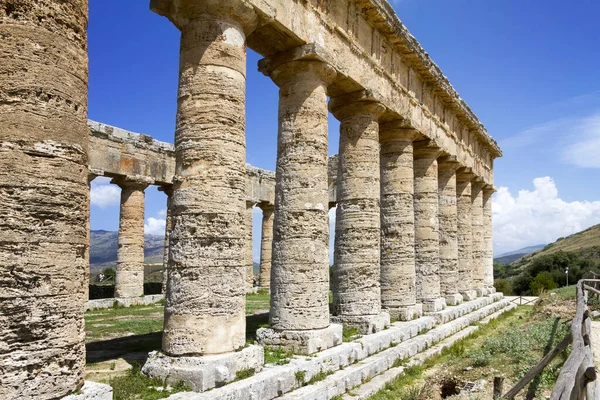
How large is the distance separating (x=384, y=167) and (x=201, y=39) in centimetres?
913

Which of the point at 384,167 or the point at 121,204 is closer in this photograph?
the point at 384,167

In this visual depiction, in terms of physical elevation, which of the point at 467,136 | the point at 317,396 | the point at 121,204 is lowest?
the point at 317,396

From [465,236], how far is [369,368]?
1443 cm

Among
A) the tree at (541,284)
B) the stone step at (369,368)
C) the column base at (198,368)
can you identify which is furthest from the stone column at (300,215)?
the tree at (541,284)

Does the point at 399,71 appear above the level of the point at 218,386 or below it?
above

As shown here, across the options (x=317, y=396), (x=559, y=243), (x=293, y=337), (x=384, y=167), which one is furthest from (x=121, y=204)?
(x=559, y=243)

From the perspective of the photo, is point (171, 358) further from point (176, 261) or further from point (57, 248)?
point (57, 248)

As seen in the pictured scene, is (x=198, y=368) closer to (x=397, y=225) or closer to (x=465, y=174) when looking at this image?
(x=397, y=225)

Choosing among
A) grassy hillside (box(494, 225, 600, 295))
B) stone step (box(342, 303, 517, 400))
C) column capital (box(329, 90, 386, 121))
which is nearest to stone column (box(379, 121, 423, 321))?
stone step (box(342, 303, 517, 400))

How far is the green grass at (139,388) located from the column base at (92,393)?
106 cm

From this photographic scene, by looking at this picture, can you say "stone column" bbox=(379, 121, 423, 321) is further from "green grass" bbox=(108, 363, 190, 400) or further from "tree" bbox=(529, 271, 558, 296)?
"tree" bbox=(529, 271, 558, 296)

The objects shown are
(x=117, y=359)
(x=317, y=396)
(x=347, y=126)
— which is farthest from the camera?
(x=347, y=126)

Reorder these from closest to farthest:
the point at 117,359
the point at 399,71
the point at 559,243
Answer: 1. the point at 117,359
2. the point at 399,71
3. the point at 559,243

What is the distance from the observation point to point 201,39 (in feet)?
27.8
